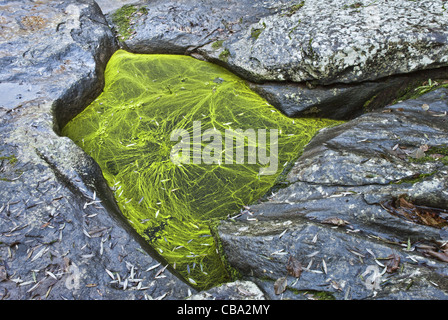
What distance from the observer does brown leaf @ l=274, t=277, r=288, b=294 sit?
219 cm

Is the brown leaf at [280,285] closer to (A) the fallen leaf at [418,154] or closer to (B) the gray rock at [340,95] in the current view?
(A) the fallen leaf at [418,154]

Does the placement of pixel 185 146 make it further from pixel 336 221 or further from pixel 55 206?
pixel 336 221

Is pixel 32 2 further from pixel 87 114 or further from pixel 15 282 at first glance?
pixel 15 282

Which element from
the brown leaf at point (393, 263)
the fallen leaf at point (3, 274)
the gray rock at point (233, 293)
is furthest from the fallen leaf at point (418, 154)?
the fallen leaf at point (3, 274)

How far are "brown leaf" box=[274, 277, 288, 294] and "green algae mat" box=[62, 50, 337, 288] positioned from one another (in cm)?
56

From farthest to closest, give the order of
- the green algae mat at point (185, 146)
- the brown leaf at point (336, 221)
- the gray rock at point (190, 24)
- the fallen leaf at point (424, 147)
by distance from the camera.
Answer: the gray rock at point (190, 24), the green algae mat at point (185, 146), the fallen leaf at point (424, 147), the brown leaf at point (336, 221)

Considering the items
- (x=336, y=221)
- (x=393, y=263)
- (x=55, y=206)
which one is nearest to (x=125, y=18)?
(x=55, y=206)

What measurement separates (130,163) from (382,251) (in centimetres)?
285

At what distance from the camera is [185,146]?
13.1ft

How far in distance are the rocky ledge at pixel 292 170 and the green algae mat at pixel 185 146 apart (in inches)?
10.7

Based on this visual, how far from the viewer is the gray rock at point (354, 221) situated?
2086 millimetres

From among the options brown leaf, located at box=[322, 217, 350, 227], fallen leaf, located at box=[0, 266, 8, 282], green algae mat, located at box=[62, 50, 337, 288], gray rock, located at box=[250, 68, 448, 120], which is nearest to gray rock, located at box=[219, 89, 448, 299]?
brown leaf, located at box=[322, 217, 350, 227]

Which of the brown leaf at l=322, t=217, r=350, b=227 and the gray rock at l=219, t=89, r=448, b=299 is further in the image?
the brown leaf at l=322, t=217, r=350, b=227

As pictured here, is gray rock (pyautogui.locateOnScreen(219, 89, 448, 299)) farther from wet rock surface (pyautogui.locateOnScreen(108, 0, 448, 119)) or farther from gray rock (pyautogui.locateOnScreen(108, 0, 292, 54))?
gray rock (pyautogui.locateOnScreen(108, 0, 292, 54))
